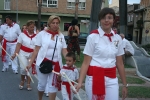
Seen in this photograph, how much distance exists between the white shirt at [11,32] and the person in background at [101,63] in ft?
24.6

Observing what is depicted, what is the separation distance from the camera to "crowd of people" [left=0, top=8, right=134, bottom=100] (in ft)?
15.5

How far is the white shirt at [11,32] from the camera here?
11906 mm

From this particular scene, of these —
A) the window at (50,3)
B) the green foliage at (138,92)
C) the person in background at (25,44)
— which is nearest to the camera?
the green foliage at (138,92)

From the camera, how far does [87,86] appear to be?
4.81 m

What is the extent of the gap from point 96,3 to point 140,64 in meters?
3.78

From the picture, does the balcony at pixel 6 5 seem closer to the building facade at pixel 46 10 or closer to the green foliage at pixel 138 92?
the building facade at pixel 46 10

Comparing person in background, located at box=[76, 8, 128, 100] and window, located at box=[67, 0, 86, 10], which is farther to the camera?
window, located at box=[67, 0, 86, 10]

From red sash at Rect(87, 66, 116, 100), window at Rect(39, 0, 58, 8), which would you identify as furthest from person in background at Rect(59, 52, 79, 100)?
window at Rect(39, 0, 58, 8)

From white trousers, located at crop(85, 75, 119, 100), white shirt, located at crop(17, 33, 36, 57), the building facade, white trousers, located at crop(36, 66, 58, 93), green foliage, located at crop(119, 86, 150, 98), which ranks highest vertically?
the building facade

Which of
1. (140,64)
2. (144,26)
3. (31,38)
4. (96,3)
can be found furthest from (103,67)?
(144,26)

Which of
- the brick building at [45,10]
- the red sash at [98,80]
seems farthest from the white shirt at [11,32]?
the brick building at [45,10]

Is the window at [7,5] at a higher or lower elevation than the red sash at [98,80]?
higher

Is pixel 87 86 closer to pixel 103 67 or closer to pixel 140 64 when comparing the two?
pixel 103 67

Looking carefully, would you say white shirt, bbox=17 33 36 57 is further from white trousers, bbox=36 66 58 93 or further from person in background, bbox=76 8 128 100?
person in background, bbox=76 8 128 100
